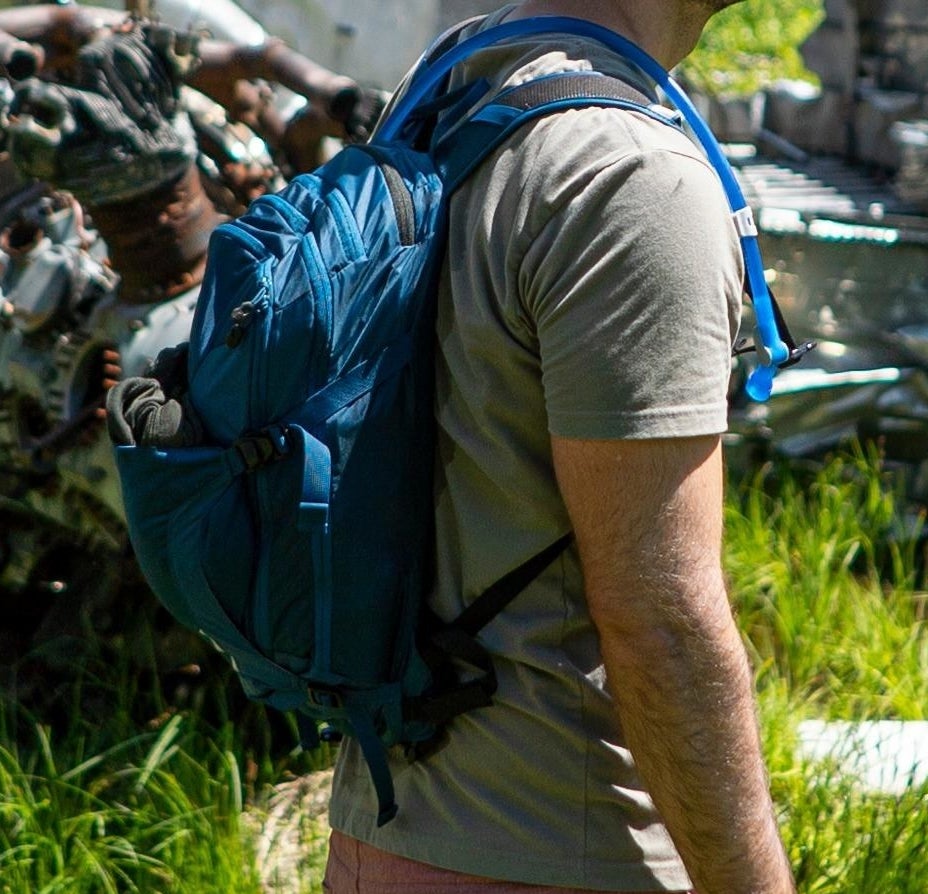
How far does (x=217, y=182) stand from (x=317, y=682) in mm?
2476

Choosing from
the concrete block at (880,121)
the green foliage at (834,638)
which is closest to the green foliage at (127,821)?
the green foliage at (834,638)

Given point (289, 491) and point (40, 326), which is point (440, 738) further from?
point (40, 326)

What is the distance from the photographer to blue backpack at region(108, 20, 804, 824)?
4.57 ft

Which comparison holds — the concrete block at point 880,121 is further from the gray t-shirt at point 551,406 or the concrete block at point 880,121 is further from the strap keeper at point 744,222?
the gray t-shirt at point 551,406

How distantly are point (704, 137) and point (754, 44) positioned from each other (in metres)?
11.4

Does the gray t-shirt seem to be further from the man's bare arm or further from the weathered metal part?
the weathered metal part

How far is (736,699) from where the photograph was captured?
4.54ft

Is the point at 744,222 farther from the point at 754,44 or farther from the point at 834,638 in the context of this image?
the point at 754,44

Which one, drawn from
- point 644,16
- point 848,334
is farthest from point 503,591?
point 848,334

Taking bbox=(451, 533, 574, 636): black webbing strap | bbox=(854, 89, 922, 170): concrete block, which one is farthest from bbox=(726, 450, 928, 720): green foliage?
bbox=(451, 533, 574, 636): black webbing strap

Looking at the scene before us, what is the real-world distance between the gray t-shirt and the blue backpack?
3cm

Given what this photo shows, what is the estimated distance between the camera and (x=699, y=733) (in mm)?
1365

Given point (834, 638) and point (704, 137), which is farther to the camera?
point (834, 638)

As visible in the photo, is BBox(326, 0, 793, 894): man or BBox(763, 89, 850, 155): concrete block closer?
BBox(326, 0, 793, 894): man
